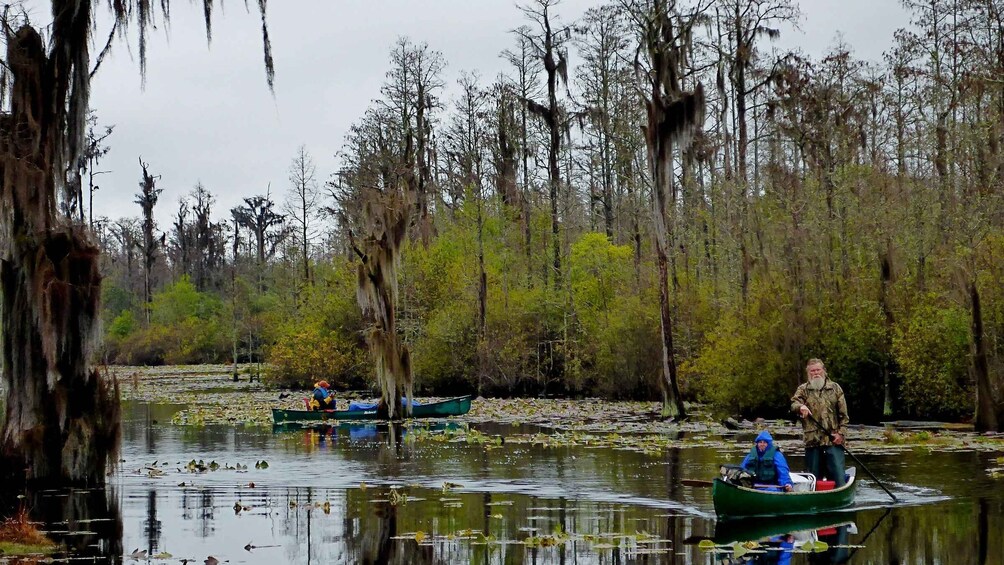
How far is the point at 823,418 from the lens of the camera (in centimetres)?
1723

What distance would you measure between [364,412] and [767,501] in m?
21.8

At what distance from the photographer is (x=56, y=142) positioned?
18406mm

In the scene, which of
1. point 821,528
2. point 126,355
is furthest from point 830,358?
point 126,355

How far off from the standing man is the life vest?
101cm

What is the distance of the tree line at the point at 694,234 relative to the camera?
31.8 meters

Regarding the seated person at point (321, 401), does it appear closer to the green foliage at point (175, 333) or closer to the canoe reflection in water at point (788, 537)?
the canoe reflection in water at point (788, 537)

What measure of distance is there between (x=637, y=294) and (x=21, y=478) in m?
28.3

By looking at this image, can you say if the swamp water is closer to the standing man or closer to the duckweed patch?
the standing man

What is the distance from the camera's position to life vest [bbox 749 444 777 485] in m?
16.4

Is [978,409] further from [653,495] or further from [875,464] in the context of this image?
[653,495]

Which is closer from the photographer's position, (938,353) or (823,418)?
(823,418)

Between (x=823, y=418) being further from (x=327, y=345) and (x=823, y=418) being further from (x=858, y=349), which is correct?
(x=327, y=345)

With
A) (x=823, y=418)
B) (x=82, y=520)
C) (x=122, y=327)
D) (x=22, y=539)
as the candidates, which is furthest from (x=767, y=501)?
(x=122, y=327)

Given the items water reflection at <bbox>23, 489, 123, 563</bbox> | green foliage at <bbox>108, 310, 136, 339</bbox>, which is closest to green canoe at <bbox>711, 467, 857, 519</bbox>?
water reflection at <bbox>23, 489, 123, 563</bbox>
